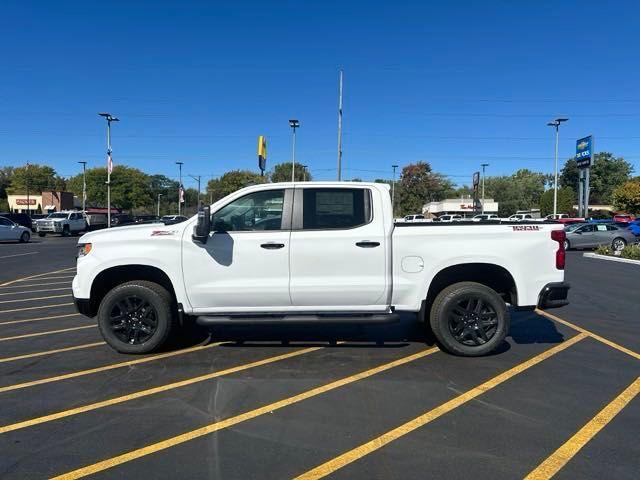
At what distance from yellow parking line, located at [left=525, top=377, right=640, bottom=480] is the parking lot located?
2cm

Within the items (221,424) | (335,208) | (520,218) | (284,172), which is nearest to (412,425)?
(221,424)

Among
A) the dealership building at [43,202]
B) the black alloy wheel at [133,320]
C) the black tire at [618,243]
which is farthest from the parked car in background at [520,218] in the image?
the dealership building at [43,202]

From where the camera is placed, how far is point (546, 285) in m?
5.73

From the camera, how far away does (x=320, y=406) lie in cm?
438

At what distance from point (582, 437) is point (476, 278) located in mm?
2498

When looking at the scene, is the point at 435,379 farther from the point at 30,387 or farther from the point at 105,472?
the point at 30,387

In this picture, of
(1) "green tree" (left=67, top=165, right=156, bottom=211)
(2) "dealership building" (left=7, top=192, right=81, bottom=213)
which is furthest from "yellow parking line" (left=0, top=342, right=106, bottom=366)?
(1) "green tree" (left=67, top=165, right=156, bottom=211)

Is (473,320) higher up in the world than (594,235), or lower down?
lower down

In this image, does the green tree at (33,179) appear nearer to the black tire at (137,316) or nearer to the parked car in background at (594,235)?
the parked car in background at (594,235)

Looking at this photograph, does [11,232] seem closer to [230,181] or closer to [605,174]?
[230,181]

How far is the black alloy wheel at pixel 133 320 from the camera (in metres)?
5.79

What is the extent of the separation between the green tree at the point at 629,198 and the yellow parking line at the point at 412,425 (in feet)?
178

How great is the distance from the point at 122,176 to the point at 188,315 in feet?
290

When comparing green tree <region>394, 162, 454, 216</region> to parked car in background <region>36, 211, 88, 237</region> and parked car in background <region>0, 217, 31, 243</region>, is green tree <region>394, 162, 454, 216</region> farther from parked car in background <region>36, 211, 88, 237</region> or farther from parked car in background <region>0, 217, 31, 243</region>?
parked car in background <region>0, 217, 31, 243</region>
